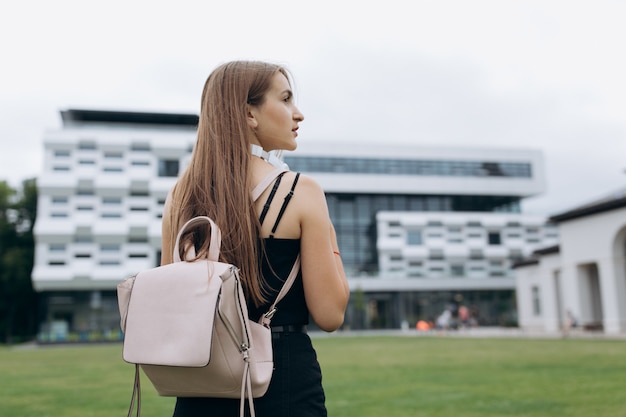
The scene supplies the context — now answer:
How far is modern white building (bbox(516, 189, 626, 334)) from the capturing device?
31.7 m

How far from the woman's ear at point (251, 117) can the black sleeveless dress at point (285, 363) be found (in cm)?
30

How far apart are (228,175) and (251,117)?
24 cm

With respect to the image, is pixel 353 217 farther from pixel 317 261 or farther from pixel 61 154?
pixel 317 261

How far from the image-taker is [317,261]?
5.34 ft

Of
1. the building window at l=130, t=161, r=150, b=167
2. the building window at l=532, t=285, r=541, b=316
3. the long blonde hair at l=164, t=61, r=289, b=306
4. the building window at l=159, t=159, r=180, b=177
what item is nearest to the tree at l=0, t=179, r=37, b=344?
the building window at l=130, t=161, r=150, b=167

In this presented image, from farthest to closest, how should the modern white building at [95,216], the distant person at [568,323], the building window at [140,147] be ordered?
1. the building window at [140,147]
2. the modern white building at [95,216]
3. the distant person at [568,323]

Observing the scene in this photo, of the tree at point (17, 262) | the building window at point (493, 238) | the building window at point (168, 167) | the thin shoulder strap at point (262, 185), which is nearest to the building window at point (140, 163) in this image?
the building window at point (168, 167)

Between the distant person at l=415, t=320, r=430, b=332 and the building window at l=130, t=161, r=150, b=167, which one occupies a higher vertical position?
the building window at l=130, t=161, r=150, b=167

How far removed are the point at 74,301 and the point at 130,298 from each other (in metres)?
54.4

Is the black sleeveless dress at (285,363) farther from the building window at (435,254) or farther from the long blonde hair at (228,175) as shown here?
the building window at (435,254)

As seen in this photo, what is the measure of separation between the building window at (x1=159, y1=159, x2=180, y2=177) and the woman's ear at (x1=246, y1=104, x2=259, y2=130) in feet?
183

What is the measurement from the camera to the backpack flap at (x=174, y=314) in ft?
4.75

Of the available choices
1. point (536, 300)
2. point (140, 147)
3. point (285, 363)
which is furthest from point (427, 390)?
point (140, 147)

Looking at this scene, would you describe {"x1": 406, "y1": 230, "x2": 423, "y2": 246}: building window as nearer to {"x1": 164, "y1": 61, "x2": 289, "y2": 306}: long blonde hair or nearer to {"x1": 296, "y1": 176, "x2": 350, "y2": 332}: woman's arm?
{"x1": 164, "y1": 61, "x2": 289, "y2": 306}: long blonde hair
